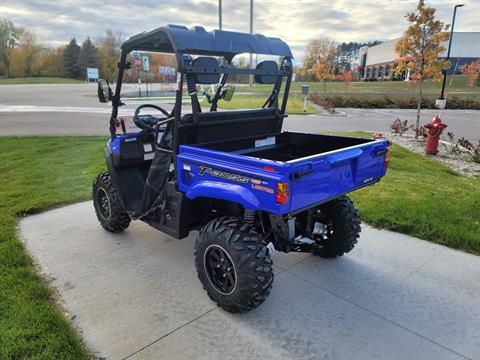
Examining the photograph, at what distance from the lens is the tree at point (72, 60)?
65.0 meters

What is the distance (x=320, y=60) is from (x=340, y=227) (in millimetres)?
27044

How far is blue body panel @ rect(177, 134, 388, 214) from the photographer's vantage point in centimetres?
221

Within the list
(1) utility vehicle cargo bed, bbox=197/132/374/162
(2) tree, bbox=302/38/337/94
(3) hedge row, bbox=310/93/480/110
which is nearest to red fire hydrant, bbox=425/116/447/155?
(1) utility vehicle cargo bed, bbox=197/132/374/162

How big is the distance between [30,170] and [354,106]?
822 inches

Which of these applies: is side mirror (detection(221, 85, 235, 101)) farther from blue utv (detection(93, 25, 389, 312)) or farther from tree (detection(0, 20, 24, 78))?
tree (detection(0, 20, 24, 78))

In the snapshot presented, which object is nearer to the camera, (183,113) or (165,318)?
(165,318)

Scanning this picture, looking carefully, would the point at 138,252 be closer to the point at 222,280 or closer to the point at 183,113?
the point at 222,280

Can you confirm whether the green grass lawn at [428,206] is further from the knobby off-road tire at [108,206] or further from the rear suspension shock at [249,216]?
the knobby off-road tire at [108,206]

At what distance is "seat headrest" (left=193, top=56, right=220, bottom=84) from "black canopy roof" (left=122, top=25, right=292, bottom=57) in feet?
0.28

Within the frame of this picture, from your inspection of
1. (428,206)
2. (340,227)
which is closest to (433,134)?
(428,206)

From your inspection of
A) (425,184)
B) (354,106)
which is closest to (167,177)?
(425,184)

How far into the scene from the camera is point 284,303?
2768 millimetres

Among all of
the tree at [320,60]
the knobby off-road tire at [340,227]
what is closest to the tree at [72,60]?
the tree at [320,60]

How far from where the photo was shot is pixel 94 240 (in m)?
3.82
